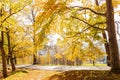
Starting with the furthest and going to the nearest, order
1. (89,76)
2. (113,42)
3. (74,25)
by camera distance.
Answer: (74,25), (113,42), (89,76)

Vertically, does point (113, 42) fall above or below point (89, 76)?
above

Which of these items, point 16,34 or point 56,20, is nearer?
point 56,20

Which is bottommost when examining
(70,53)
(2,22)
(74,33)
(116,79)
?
(116,79)

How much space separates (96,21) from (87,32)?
2.84ft

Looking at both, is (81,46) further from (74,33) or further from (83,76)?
(83,76)

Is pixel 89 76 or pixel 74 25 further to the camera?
pixel 74 25

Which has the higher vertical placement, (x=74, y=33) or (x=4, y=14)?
(x=4, y=14)

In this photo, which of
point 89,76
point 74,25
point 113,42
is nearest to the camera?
point 89,76

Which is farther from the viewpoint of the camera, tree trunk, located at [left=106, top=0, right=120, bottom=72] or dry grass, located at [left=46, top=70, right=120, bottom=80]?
tree trunk, located at [left=106, top=0, right=120, bottom=72]

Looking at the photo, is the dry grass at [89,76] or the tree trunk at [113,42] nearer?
the dry grass at [89,76]

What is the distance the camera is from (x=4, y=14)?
54.3ft

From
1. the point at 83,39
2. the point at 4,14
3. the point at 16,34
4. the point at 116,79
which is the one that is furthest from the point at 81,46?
the point at 16,34

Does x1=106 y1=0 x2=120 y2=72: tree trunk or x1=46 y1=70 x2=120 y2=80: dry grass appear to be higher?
x1=106 y1=0 x2=120 y2=72: tree trunk

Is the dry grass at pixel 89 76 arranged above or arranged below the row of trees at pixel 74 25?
below
